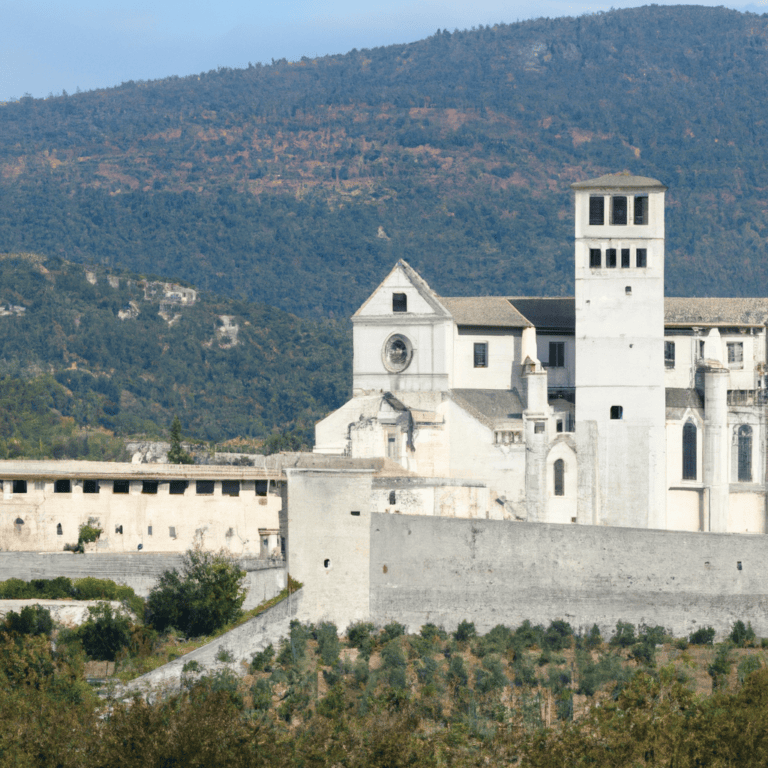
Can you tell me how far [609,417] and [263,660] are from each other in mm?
19159

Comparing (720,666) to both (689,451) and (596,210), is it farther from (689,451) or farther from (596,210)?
(596,210)

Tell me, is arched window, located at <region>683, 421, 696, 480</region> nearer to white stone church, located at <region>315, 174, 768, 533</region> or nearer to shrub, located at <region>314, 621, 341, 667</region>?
white stone church, located at <region>315, 174, 768, 533</region>

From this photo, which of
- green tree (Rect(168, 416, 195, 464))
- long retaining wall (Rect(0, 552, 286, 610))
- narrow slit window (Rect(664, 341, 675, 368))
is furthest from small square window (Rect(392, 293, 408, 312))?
long retaining wall (Rect(0, 552, 286, 610))

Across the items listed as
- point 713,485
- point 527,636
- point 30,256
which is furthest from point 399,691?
point 30,256

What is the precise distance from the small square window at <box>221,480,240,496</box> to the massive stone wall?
18.3 feet

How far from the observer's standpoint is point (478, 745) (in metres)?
44.1

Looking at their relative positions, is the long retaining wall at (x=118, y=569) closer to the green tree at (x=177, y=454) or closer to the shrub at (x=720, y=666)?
the shrub at (x=720, y=666)

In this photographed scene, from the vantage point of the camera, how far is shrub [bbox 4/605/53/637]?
55188mm

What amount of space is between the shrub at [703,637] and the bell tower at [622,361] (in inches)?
413

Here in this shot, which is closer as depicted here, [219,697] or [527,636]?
[219,697]

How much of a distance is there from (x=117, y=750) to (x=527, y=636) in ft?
71.6

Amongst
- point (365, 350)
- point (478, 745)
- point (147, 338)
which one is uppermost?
point (147, 338)

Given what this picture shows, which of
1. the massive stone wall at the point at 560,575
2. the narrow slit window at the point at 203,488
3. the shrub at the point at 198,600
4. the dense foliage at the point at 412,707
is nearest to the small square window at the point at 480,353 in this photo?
the massive stone wall at the point at 560,575

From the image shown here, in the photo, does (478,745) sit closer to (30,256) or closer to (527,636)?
(527,636)
